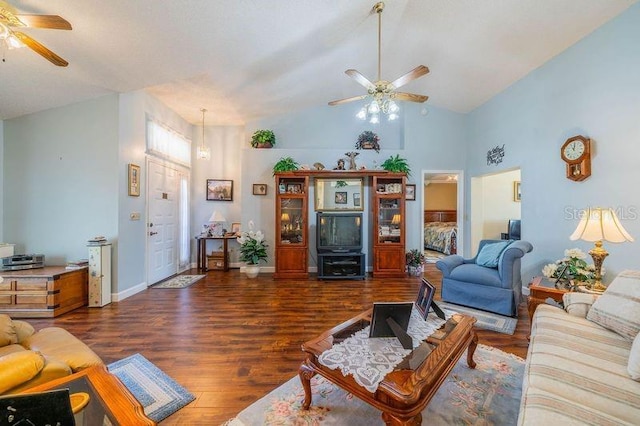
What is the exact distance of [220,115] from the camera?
5.07 metres

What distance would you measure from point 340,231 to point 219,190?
2.88 meters

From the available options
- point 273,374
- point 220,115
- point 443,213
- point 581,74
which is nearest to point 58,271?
point 273,374

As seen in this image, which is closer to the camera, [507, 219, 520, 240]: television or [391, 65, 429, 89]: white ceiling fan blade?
[391, 65, 429, 89]: white ceiling fan blade

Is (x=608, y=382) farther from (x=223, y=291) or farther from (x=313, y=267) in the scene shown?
(x=313, y=267)

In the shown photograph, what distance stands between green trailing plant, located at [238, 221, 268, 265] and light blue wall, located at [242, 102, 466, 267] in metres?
0.34

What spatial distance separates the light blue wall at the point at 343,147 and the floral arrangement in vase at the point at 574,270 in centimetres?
280

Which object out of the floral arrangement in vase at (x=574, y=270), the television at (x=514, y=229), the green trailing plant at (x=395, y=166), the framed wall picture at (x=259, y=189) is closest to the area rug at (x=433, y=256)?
the television at (x=514, y=229)

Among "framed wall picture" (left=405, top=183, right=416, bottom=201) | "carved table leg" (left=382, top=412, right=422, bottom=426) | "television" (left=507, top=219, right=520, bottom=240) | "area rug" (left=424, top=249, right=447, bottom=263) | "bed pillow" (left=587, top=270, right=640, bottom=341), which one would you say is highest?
"framed wall picture" (left=405, top=183, right=416, bottom=201)

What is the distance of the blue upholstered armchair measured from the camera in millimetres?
2904

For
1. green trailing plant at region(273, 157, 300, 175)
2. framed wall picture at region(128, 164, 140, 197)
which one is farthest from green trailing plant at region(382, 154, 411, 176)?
framed wall picture at region(128, 164, 140, 197)

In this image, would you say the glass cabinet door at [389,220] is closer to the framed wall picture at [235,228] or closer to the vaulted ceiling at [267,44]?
the vaulted ceiling at [267,44]

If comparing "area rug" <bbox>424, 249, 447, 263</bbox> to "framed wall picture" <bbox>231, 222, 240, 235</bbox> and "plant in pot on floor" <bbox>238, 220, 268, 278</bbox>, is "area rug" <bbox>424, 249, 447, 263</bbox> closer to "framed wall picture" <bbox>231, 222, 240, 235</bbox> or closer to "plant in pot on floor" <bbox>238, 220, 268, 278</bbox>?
"plant in pot on floor" <bbox>238, 220, 268, 278</bbox>

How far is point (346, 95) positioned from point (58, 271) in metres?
5.24

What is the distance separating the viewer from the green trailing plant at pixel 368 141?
5.23 m
